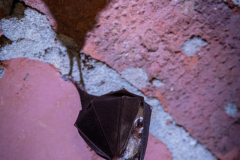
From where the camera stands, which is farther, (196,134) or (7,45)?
(196,134)

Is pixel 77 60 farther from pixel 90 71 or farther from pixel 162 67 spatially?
pixel 162 67

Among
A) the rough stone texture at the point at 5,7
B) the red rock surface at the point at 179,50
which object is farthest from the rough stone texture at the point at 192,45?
the rough stone texture at the point at 5,7

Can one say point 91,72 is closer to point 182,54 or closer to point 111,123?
point 111,123

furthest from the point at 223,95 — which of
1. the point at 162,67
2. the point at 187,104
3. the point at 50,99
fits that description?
the point at 50,99

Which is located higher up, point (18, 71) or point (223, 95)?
point (18, 71)

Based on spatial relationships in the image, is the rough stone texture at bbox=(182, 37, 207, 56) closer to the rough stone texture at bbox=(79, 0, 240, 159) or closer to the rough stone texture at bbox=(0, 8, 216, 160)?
the rough stone texture at bbox=(79, 0, 240, 159)

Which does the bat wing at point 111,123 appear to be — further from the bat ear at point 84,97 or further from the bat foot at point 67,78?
the bat foot at point 67,78

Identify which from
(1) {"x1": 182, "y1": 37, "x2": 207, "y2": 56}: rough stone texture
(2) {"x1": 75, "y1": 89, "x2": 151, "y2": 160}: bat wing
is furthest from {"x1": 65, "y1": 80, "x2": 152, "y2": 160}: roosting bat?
(1) {"x1": 182, "y1": 37, "x2": 207, "y2": 56}: rough stone texture
